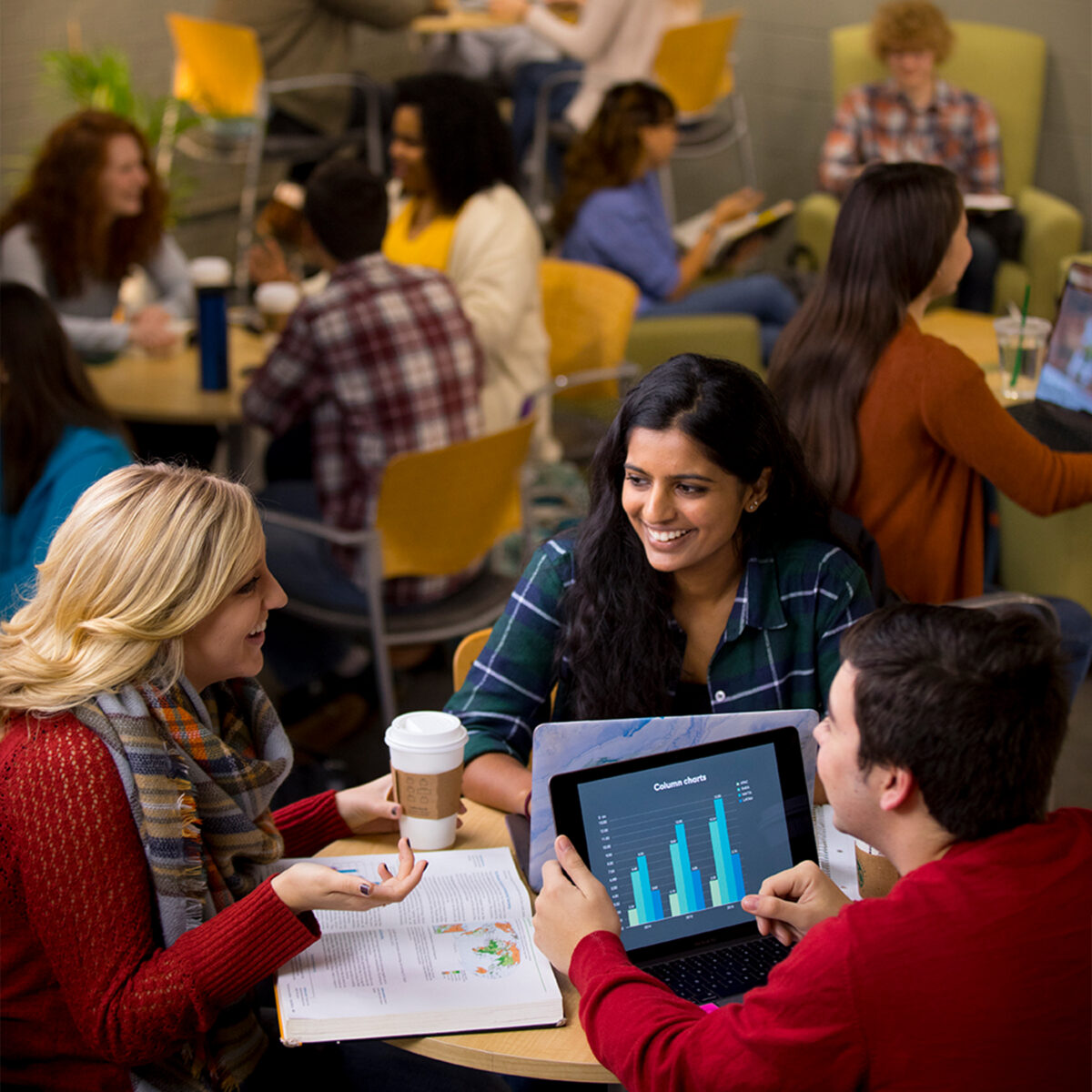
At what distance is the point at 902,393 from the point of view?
2172mm

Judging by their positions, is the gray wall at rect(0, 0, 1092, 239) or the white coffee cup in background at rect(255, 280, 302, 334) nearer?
the white coffee cup in background at rect(255, 280, 302, 334)

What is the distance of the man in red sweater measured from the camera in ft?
3.12

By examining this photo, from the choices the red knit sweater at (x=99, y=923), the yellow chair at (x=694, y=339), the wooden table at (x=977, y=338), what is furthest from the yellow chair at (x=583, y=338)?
the red knit sweater at (x=99, y=923)

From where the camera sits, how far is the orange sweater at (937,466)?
84.0 inches

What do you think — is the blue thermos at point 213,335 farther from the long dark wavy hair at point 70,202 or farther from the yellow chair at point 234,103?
the yellow chair at point 234,103

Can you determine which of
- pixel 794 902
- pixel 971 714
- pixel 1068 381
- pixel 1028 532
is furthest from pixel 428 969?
pixel 1028 532

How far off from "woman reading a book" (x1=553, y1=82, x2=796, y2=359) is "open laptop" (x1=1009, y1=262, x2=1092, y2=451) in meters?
2.03

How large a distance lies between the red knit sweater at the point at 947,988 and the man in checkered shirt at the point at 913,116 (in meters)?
3.81

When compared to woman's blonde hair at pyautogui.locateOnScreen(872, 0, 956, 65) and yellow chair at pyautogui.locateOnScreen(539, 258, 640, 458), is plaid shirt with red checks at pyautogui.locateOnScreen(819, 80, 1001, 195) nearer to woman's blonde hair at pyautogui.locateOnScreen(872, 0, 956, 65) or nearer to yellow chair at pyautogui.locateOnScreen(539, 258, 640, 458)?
woman's blonde hair at pyautogui.locateOnScreen(872, 0, 956, 65)

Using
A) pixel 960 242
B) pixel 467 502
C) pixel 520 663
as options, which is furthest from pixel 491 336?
pixel 520 663

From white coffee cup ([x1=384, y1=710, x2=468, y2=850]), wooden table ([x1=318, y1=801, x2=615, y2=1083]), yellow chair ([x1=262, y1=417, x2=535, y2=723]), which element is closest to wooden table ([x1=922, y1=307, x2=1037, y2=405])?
yellow chair ([x1=262, y1=417, x2=535, y2=723])

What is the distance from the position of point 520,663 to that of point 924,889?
750 millimetres

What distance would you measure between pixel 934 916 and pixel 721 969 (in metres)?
0.34

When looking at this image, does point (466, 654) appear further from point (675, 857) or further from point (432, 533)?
point (432, 533)
